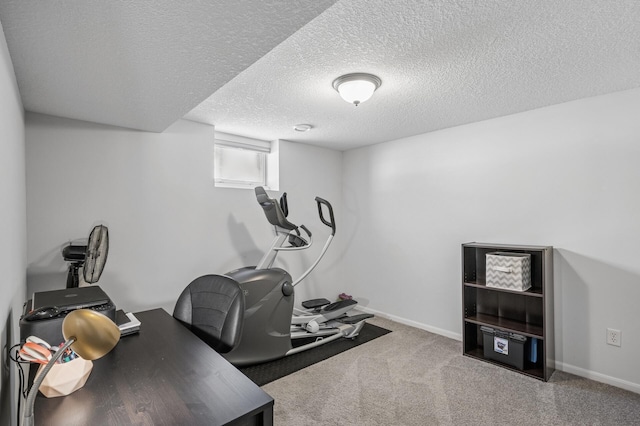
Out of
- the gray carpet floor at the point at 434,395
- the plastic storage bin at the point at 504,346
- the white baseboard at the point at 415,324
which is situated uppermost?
the plastic storage bin at the point at 504,346

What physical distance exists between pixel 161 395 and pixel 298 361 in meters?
1.84

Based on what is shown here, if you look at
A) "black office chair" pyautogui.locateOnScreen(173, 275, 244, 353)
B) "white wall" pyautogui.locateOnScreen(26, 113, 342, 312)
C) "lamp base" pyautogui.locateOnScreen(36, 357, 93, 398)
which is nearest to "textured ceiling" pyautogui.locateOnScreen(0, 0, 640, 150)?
"white wall" pyautogui.locateOnScreen(26, 113, 342, 312)

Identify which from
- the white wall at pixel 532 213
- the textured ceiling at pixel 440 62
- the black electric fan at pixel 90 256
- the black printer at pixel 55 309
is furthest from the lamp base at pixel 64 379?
the white wall at pixel 532 213

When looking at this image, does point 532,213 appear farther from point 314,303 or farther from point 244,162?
point 244,162

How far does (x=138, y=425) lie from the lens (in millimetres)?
904

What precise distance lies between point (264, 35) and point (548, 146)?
8.31 feet

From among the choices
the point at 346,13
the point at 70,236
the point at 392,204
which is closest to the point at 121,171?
the point at 70,236

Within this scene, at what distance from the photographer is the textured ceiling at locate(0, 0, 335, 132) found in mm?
1104

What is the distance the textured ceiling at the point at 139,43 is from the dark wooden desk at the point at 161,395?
1.28 m

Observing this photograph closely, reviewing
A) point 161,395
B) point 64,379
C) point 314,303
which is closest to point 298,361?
point 314,303

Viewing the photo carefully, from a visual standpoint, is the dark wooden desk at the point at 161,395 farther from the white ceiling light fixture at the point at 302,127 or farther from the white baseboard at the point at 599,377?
the white baseboard at the point at 599,377

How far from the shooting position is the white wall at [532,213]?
2.35 metres

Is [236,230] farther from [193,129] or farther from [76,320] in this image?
[76,320]

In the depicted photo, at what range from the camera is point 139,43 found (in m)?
1.32
